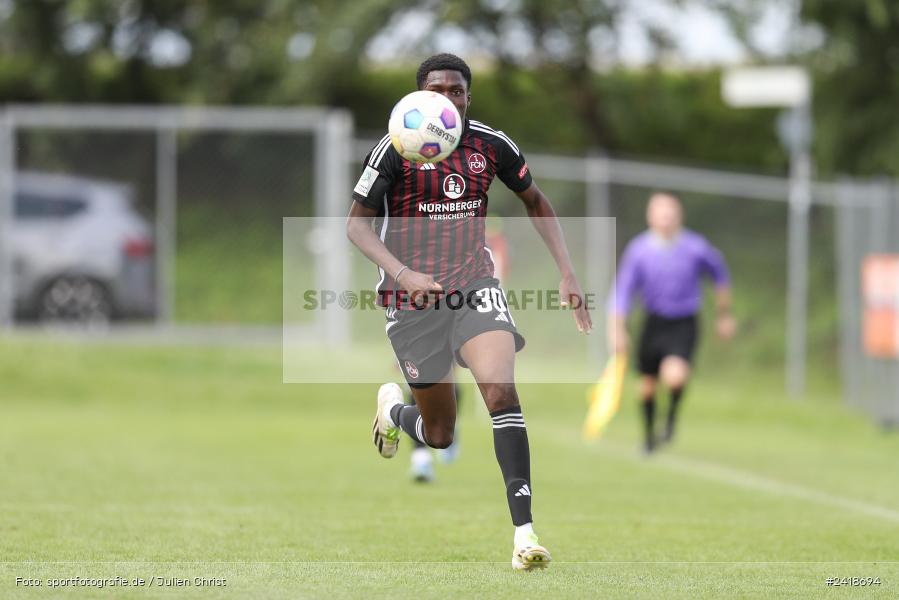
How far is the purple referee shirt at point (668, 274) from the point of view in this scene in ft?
44.4

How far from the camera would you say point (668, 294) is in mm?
13641

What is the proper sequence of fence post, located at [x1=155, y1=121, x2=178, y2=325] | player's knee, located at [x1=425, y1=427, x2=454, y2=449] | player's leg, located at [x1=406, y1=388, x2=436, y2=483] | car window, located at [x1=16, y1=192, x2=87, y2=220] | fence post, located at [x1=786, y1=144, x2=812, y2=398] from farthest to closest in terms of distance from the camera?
fence post, located at [x1=155, y1=121, x2=178, y2=325], car window, located at [x1=16, y1=192, x2=87, y2=220], fence post, located at [x1=786, y1=144, x2=812, y2=398], player's leg, located at [x1=406, y1=388, x2=436, y2=483], player's knee, located at [x1=425, y1=427, x2=454, y2=449]

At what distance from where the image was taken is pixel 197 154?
64.8ft

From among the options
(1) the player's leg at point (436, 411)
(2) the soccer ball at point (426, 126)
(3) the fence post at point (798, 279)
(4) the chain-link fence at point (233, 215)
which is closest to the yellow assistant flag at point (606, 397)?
(3) the fence post at point (798, 279)

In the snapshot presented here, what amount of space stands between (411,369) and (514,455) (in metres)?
0.76

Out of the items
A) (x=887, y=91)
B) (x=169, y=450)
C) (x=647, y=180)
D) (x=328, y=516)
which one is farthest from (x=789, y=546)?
(x=887, y=91)

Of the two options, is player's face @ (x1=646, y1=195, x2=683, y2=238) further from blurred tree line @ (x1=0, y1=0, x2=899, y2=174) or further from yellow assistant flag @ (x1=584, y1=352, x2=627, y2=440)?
blurred tree line @ (x1=0, y1=0, x2=899, y2=174)

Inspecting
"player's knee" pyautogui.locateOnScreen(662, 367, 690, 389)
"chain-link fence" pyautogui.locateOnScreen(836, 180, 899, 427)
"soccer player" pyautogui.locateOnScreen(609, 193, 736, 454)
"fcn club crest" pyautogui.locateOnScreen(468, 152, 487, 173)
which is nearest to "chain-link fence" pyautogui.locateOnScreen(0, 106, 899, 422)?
"chain-link fence" pyautogui.locateOnScreen(836, 180, 899, 427)

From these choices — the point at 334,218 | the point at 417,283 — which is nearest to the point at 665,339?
the point at 334,218

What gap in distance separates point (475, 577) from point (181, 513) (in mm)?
2875

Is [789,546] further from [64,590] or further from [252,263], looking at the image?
[252,263]

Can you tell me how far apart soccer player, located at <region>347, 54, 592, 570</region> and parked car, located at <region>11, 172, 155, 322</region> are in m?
12.4

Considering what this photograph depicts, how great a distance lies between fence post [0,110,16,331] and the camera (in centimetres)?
1855

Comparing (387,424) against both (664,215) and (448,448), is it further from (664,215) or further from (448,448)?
Answer: (664,215)
